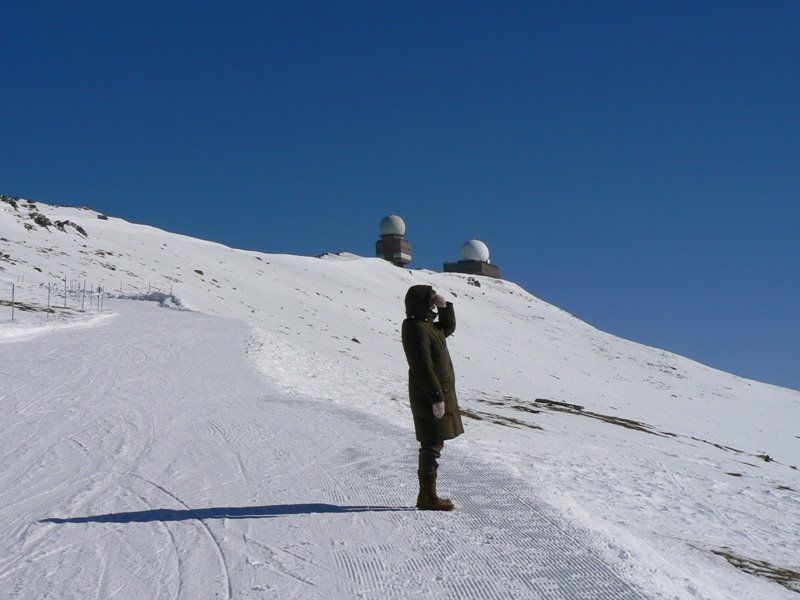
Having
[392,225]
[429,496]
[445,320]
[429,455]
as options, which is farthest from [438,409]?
[392,225]

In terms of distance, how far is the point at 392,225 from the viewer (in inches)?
3356

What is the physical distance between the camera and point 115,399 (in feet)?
37.3

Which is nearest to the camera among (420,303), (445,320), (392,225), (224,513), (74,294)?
(224,513)

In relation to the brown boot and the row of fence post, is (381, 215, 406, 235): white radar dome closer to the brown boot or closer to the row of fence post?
the row of fence post

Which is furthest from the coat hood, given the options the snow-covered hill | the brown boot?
the snow-covered hill

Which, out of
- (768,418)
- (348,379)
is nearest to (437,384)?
(348,379)

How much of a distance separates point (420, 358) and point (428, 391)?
0.30 meters

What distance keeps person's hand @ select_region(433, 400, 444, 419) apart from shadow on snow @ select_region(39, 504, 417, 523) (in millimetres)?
921

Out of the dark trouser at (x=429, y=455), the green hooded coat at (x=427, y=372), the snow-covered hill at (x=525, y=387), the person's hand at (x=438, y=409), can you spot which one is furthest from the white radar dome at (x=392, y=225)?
the person's hand at (x=438, y=409)

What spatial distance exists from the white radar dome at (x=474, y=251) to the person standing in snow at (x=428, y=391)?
83.9 metres

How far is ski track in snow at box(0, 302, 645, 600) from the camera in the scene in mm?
4477

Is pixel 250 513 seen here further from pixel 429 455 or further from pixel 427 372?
pixel 427 372

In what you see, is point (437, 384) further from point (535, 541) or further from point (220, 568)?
point (220, 568)

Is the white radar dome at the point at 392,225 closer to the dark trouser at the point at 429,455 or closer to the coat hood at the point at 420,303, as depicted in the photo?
the coat hood at the point at 420,303
